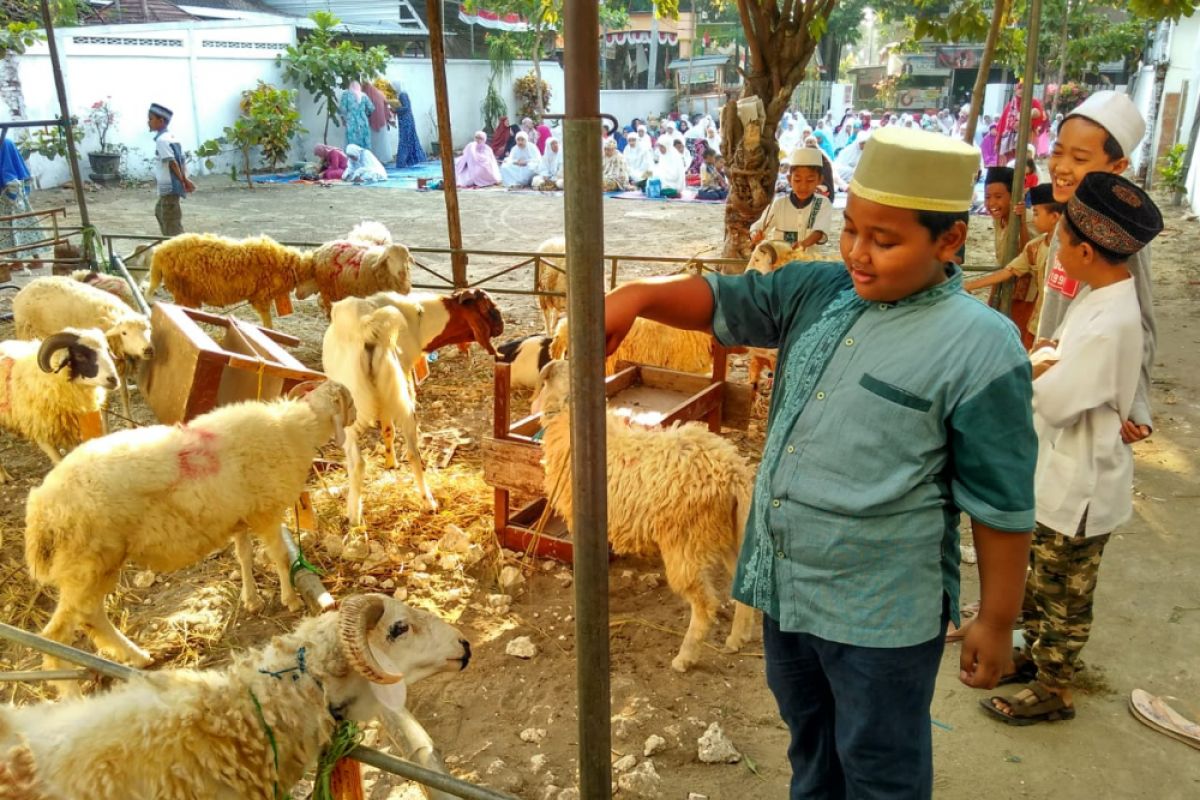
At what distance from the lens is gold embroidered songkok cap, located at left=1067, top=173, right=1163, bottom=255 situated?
264 cm

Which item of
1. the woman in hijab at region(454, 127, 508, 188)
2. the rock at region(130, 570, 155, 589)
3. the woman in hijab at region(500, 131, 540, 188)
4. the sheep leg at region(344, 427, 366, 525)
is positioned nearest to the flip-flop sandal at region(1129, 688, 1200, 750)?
the sheep leg at region(344, 427, 366, 525)

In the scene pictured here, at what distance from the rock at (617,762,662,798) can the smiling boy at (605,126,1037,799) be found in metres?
1.44

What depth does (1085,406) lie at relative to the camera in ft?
9.08

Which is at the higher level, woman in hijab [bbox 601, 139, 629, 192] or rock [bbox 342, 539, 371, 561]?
woman in hijab [bbox 601, 139, 629, 192]

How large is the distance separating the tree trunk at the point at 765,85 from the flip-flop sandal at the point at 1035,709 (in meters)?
7.05

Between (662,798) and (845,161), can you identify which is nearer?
(662,798)

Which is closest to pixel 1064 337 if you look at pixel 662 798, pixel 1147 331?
pixel 1147 331

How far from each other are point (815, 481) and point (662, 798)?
1.96m

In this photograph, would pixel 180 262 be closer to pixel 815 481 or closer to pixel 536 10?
pixel 815 481

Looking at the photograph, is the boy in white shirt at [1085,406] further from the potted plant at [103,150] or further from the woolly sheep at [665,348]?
the potted plant at [103,150]

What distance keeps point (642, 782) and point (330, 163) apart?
879 inches

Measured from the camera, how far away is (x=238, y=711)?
233 centimetres

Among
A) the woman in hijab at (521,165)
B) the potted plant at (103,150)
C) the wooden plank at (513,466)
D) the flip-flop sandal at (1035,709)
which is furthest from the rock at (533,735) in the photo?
the potted plant at (103,150)

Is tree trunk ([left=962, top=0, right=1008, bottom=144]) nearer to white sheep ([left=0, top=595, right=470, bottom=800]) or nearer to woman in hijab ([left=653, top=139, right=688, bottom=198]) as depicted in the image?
white sheep ([left=0, top=595, right=470, bottom=800])
